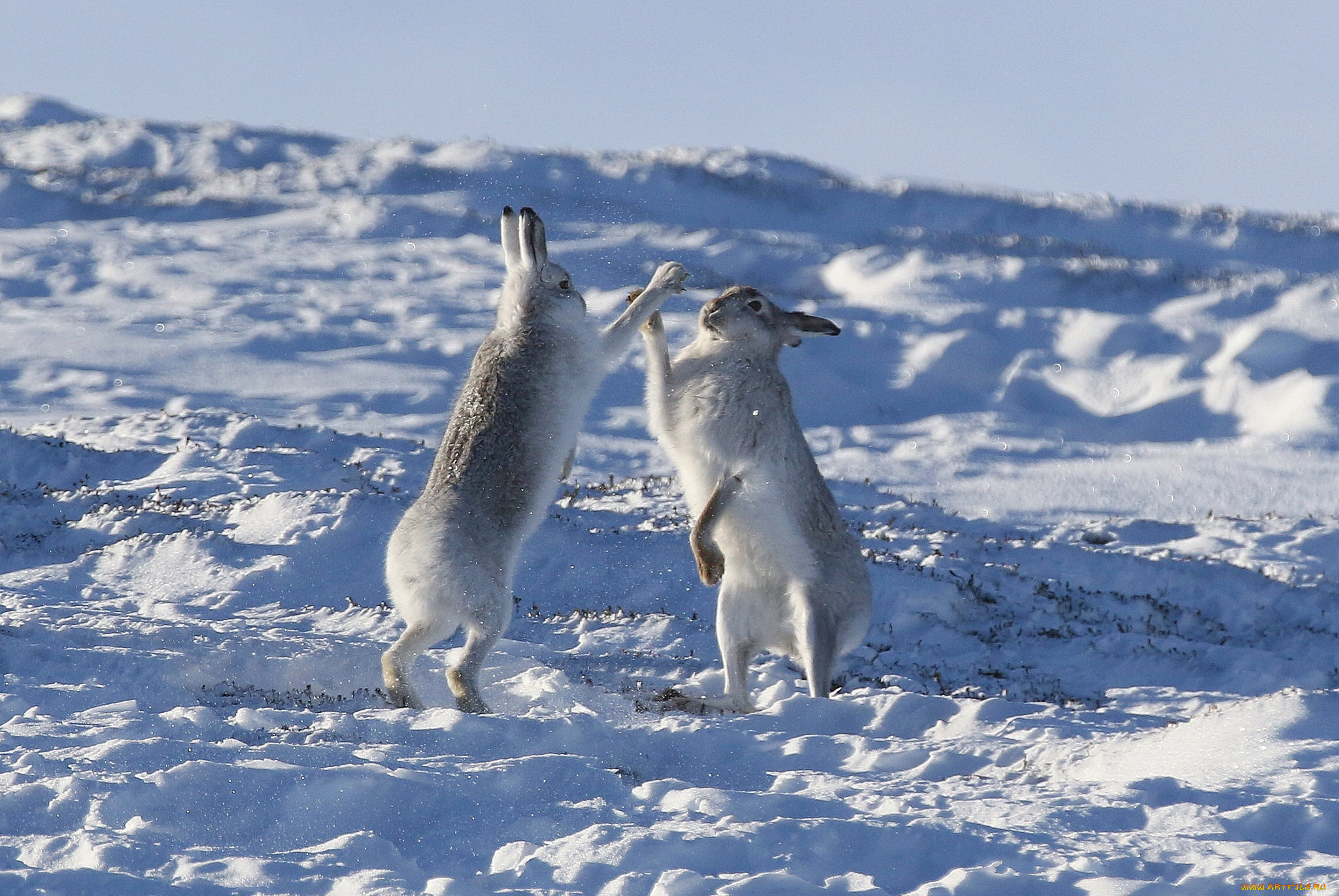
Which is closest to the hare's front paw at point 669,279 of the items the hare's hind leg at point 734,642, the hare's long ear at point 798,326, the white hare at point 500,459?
the white hare at point 500,459

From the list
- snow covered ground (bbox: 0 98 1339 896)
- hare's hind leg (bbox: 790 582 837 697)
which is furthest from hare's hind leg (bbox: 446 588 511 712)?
hare's hind leg (bbox: 790 582 837 697)

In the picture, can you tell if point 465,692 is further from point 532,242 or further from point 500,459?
point 532,242

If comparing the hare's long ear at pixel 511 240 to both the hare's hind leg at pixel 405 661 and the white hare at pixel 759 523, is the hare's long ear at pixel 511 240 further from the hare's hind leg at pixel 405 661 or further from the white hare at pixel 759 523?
the hare's hind leg at pixel 405 661

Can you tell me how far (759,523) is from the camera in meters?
6.41

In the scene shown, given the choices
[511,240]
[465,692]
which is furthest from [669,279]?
[465,692]

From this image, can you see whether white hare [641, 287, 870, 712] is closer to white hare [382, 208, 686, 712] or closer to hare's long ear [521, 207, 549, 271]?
white hare [382, 208, 686, 712]

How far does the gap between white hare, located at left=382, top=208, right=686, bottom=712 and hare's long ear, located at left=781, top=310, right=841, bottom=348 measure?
63 centimetres

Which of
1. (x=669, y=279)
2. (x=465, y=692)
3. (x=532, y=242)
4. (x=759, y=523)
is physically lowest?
(x=465, y=692)

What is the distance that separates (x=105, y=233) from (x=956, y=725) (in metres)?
28.1

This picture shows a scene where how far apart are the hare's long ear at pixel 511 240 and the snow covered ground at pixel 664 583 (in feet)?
7.39

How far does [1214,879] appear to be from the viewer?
3.41m

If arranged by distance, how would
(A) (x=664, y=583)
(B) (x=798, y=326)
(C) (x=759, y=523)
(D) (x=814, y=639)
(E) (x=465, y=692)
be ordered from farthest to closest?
(A) (x=664, y=583), (B) (x=798, y=326), (C) (x=759, y=523), (D) (x=814, y=639), (E) (x=465, y=692)

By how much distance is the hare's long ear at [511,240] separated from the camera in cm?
686

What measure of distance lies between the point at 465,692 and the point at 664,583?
3.95 m
